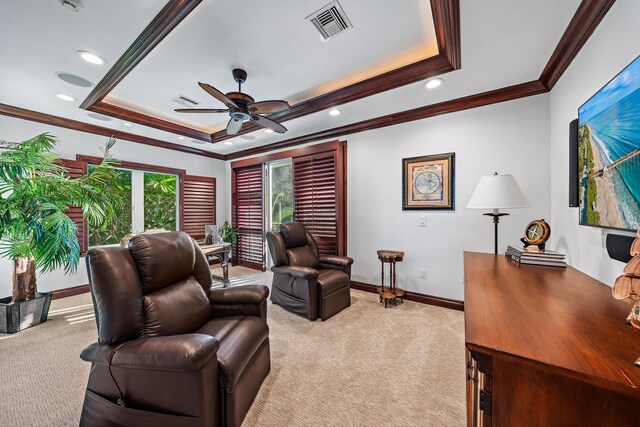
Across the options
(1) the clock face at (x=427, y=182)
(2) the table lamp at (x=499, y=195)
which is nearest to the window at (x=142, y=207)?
(1) the clock face at (x=427, y=182)

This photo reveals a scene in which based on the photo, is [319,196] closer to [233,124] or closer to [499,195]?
[233,124]

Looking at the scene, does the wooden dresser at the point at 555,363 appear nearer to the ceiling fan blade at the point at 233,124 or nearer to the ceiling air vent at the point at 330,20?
the ceiling air vent at the point at 330,20

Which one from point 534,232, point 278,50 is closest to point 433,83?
point 278,50

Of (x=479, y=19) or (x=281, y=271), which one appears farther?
(x=281, y=271)

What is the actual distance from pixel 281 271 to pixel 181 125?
304 cm

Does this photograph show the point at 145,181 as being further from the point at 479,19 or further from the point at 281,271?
the point at 479,19

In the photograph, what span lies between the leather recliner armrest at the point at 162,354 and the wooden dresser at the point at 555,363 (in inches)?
43.1

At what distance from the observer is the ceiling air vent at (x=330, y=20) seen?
67.9 inches

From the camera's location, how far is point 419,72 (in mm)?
2359

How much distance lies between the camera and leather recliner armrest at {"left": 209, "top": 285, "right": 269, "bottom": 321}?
6.03 feet

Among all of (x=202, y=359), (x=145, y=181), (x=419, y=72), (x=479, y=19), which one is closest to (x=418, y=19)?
(x=479, y=19)

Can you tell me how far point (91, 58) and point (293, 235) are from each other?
104 inches

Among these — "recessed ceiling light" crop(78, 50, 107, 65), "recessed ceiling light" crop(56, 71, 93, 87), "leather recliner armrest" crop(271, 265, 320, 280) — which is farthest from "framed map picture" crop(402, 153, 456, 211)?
"recessed ceiling light" crop(56, 71, 93, 87)

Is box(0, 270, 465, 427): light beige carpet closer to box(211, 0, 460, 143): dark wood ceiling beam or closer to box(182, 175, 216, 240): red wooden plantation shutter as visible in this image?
box(182, 175, 216, 240): red wooden plantation shutter
